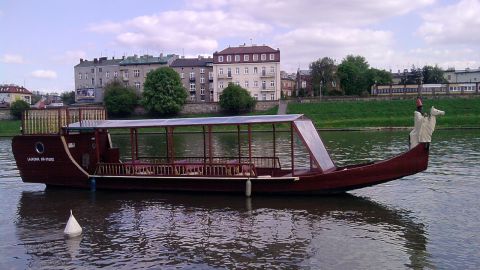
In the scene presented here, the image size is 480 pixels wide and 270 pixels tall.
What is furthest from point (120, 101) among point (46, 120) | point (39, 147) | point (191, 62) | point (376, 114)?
point (39, 147)

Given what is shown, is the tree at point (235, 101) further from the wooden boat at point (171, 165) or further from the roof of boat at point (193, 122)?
the roof of boat at point (193, 122)

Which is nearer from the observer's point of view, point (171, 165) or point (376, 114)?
point (171, 165)

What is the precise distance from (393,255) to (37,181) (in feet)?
60.6

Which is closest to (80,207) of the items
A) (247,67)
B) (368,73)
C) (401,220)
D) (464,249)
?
(401,220)

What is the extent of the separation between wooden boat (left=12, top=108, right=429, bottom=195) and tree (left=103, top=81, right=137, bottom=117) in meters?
71.2

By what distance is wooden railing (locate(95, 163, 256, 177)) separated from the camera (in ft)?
67.7

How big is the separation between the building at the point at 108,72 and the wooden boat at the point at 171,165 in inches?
3671

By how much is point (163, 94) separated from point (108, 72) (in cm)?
3907

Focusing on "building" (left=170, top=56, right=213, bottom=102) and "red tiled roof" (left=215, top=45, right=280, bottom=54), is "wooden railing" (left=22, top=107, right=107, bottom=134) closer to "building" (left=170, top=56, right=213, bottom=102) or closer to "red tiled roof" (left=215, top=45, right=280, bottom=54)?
"red tiled roof" (left=215, top=45, right=280, bottom=54)

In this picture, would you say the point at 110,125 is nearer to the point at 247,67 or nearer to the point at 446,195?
the point at 446,195

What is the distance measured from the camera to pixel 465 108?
77.0 m

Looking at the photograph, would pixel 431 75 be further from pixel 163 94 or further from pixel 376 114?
pixel 163 94

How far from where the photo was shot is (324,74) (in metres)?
124

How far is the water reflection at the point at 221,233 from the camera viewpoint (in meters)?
12.7
